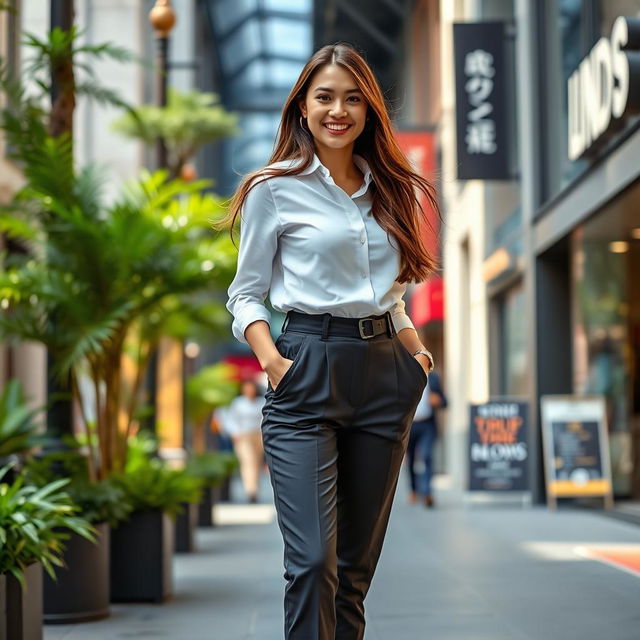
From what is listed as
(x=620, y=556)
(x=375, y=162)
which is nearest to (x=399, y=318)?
(x=375, y=162)

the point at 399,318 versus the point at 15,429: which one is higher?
the point at 399,318

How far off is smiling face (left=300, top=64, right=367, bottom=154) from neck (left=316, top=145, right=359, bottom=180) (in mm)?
66

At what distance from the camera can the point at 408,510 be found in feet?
45.7

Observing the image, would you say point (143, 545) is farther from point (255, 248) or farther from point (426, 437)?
point (426, 437)

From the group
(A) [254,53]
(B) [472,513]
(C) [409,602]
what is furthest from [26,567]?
(A) [254,53]

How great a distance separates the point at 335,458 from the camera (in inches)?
118

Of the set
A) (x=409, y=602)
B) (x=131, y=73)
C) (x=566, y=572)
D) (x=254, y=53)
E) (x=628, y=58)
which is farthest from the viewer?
(x=254, y=53)

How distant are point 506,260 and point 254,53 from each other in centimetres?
2436

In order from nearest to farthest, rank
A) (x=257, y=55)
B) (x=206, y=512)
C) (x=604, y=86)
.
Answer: (x=604, y=86) → (x=206, y=512) → (x=257, y=55)

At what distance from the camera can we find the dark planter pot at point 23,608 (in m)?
4.45

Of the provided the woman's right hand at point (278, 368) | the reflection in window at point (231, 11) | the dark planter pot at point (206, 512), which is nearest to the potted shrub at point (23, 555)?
the woman's right hand at point (278, 368)

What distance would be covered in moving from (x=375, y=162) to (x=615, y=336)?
9823 millimetres

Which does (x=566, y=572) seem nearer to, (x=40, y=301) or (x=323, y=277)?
(x=40, y=301)

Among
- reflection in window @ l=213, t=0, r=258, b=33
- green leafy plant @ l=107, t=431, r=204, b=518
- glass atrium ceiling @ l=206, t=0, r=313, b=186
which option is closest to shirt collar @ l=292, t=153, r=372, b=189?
green leafy plant @ l=107, t=431, r=204, b=518
